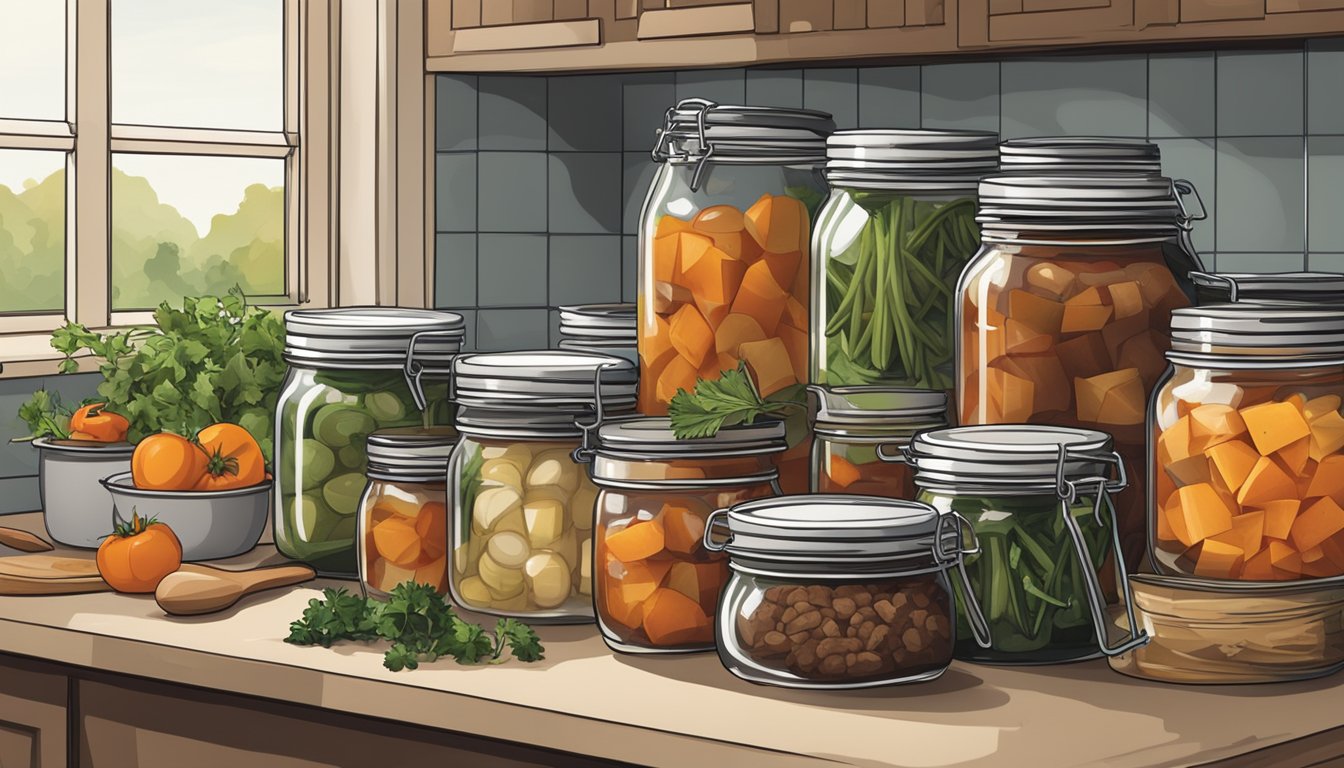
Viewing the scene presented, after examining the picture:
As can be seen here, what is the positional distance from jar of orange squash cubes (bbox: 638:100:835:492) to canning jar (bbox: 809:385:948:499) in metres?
0.05

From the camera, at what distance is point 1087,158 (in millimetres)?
1311

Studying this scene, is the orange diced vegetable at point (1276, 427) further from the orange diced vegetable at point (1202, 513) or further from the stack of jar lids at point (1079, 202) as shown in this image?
the stack of jar lids at point (1079, 202)

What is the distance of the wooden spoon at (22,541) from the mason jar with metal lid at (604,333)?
580mm

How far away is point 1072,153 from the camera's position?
4.32 ft

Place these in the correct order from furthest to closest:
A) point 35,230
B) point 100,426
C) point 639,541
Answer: point 35,230 < point 100,426 < point 639,541

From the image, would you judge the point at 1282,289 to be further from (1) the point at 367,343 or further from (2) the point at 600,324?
(1) the point at 367,343

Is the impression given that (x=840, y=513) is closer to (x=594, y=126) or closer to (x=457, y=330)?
(x=457, y=330)

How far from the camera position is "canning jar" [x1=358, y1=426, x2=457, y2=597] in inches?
55.1

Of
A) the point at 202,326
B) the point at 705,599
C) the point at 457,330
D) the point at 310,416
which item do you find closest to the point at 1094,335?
the point at 705,599

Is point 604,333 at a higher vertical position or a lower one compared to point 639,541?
higher

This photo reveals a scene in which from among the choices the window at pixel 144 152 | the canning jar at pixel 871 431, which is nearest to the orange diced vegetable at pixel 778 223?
the canning jar at pixel 871 431

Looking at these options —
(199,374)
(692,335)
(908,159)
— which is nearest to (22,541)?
(199,374)

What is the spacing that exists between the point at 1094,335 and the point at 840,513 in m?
0.27

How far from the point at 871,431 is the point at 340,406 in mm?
508
